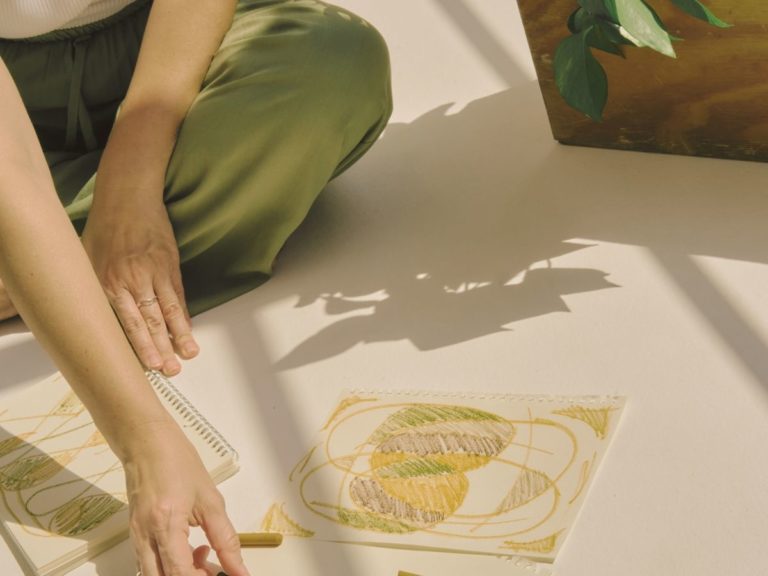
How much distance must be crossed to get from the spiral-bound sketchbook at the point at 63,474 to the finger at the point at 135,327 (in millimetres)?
35

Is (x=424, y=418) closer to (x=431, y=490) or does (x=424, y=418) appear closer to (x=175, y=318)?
(x=431, y=490)

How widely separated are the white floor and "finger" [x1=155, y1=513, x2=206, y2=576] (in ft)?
0.41

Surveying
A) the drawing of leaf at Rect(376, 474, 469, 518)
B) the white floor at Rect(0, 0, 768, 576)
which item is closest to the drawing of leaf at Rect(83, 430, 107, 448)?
the white floor at Rect(0, 0, 768, 576)

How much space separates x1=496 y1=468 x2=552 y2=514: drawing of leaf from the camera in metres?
1.23

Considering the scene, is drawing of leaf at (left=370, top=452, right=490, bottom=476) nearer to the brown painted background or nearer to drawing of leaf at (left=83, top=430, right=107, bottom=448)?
drawing of leaf at (left=83, top=430, right=107, bottom=448)

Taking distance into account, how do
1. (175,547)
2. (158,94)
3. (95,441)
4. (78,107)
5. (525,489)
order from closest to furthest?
(175,547) < (525,489) < (95,441) < (158,94) < (78,107)

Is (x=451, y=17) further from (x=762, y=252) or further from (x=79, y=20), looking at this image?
(x=762, y=252)

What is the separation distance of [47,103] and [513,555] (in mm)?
1058

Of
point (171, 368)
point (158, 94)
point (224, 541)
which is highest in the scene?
point (158, 94)

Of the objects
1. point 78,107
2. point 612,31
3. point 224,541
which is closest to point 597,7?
point 612,31

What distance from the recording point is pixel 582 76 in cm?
148

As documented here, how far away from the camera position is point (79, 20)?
179 centimetres

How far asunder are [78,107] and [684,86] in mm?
855

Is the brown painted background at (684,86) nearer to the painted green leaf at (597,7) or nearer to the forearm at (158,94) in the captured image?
the painted green leaf at (597,7)
